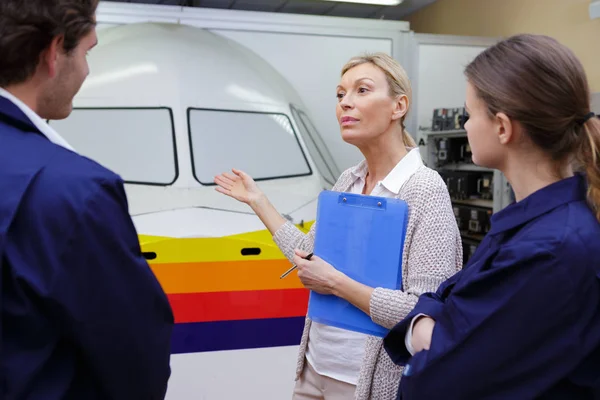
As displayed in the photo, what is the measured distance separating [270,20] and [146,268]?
3.37m

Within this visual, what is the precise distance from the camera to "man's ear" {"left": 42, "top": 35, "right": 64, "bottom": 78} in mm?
1011

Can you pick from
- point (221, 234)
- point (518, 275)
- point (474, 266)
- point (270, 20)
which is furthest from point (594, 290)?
point (270, 20)

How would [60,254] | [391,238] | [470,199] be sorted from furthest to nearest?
[470,199], [391,238], [60,254]

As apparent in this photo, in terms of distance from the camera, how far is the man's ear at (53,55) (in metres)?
1.01

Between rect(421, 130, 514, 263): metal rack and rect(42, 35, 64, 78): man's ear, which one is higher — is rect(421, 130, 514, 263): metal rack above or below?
below

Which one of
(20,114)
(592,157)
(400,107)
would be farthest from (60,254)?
(400,107)

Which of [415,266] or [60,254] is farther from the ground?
[60,254]

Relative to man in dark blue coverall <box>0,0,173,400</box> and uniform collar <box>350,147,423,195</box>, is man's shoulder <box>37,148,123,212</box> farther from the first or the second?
uniform collar <box>350,147,423,195</box>

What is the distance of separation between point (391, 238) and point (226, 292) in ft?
4.65

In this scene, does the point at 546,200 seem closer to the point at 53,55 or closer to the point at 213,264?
the point at 53,55

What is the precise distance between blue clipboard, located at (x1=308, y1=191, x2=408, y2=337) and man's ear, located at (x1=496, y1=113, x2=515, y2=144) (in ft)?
1.07

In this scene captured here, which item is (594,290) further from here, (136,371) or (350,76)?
(350,76)

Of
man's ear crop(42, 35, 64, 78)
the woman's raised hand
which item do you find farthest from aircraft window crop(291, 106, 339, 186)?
man's ear crop(42, 35, 64, 78)

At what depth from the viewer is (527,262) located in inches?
37.6
